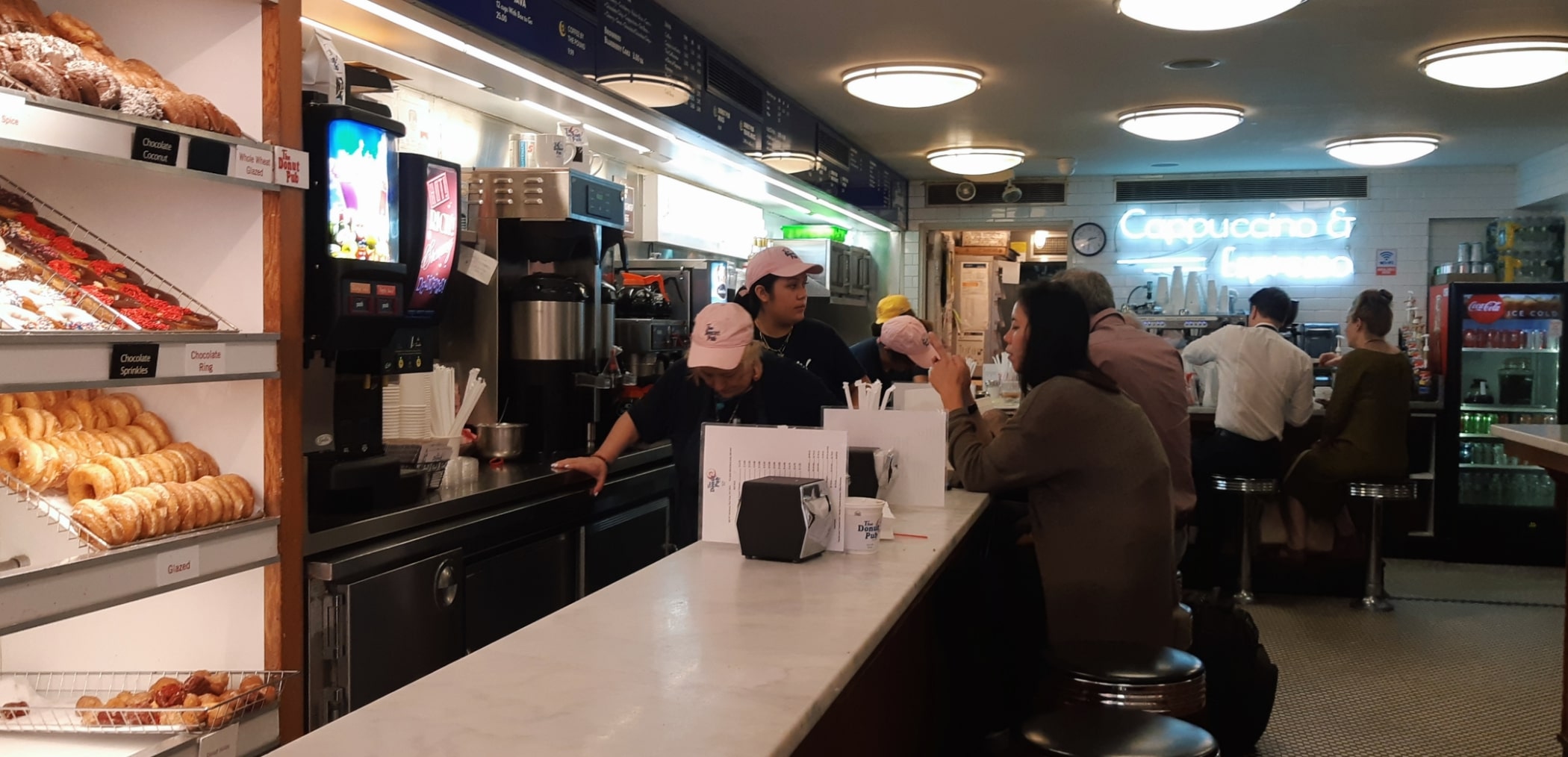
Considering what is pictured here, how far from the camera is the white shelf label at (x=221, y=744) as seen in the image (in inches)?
85.9

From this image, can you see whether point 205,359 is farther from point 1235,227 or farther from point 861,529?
point 1235,227

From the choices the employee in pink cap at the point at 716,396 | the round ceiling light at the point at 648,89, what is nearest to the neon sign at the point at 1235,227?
the round ceiling light at the point at 648,89

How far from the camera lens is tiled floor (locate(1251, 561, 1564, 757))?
14.0 feet

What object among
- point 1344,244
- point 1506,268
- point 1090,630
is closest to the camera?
point 1090,630

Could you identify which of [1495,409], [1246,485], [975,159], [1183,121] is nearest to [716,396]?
[1246,485]

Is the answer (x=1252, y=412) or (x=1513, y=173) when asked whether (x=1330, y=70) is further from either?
(x=1513, y=173)

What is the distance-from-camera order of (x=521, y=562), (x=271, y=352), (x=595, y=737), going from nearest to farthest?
(x=595, y=737)
(x=271, y=352)
(x=521, y=562)

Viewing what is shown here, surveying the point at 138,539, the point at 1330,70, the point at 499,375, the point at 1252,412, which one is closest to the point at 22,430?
the point at 138,539

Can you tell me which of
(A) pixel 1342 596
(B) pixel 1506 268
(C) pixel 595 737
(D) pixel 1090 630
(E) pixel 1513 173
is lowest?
(A) pixel 1342 596

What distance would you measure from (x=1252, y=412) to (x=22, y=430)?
222 inches

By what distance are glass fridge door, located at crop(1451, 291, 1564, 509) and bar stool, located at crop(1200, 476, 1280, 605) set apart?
2244 millimetres

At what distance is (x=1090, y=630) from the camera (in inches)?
113

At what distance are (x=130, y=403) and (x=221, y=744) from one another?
80cm

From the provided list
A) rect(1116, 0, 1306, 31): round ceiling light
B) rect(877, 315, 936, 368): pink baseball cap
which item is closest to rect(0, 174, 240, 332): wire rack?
rect(1116, 0, 1306, 31): round ceiling light
